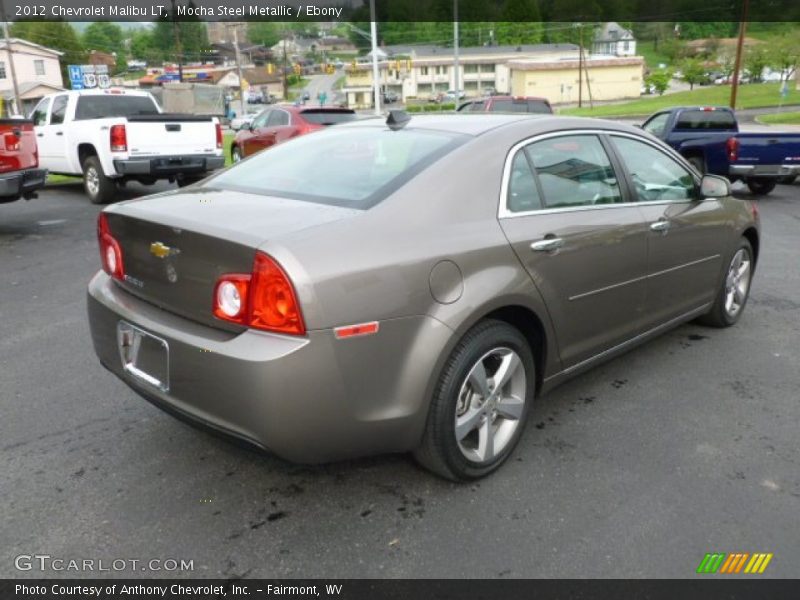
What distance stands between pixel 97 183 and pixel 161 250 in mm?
9824

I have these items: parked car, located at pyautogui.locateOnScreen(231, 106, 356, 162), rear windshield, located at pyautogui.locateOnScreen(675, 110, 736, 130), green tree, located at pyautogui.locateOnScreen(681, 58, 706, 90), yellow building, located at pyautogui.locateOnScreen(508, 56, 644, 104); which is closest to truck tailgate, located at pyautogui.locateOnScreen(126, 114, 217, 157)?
parked car, located at pyautogui.locateOnScreen(231, 106, 356, 162)

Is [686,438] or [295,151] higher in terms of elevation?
[295,151]

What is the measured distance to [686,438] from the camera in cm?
345

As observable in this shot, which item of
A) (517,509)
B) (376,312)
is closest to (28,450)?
(376,312)

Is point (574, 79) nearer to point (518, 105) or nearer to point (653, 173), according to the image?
point (518, 105)

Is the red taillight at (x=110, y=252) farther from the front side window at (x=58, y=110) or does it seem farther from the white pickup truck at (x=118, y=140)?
the front side window at (x=58, y=110)

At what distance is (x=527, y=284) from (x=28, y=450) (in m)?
2.52

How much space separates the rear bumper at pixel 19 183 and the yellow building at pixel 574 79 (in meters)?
73.4

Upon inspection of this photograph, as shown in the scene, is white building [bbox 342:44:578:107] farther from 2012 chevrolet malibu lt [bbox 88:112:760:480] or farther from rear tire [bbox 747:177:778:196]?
2012 chevrolet malibu lt [bbox 88:112:760:480]

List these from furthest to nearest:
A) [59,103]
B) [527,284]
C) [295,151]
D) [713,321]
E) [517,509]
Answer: [59,103] → [713,321] → [295,151] → [527,284] → [517,509]

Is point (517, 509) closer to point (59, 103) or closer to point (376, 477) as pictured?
point (376, 477)

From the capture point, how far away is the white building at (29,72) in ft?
202

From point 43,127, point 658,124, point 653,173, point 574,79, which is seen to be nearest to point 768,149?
point 658,124

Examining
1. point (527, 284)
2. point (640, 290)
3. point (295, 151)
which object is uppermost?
point (295, 151)
